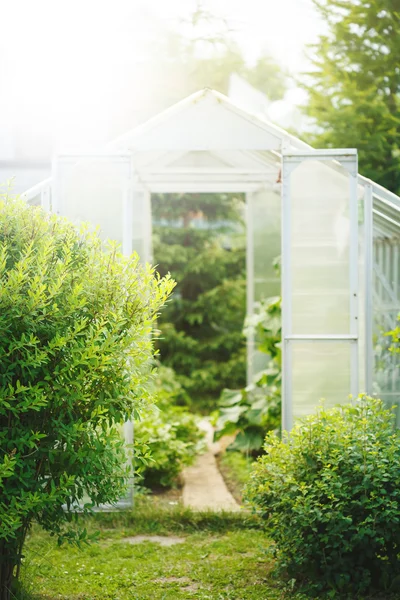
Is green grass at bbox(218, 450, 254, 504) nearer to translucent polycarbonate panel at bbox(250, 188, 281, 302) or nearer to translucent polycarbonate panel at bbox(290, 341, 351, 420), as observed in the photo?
translucent polycarbonate panel at bbox(290, 341, 351, 420)

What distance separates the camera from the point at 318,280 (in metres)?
5.25

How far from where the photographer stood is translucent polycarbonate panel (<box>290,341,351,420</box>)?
16.9 feet

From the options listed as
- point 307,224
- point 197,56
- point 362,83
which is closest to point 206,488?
point 307,224

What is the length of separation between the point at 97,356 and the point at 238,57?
1079 centimetres

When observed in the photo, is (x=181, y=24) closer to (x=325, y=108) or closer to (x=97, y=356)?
(x=325, y=108)

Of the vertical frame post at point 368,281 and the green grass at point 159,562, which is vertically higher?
the vertical frame post at point 368,281

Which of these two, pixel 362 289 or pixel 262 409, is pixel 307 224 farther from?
pixel 262 409

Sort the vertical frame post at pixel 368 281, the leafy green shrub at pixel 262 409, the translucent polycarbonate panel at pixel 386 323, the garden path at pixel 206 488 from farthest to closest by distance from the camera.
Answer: the leafy green shrub at pixel 262 409, the garden path at pixel 206 488, the translucent polycarbonate panel at pixel 386 323, the vertical frame post at pixel 368 281

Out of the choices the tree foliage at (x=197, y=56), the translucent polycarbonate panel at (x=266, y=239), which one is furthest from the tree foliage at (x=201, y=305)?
the translucent polycarbonate panel at (x=266, y=239)

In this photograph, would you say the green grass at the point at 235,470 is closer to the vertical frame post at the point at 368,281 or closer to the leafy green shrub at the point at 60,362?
the vertical frame post at the point at 368,281

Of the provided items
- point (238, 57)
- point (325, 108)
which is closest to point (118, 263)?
point (325, 108)

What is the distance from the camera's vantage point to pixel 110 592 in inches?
153

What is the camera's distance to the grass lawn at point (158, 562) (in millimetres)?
3898

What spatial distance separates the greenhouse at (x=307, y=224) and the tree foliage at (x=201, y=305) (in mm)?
5403
